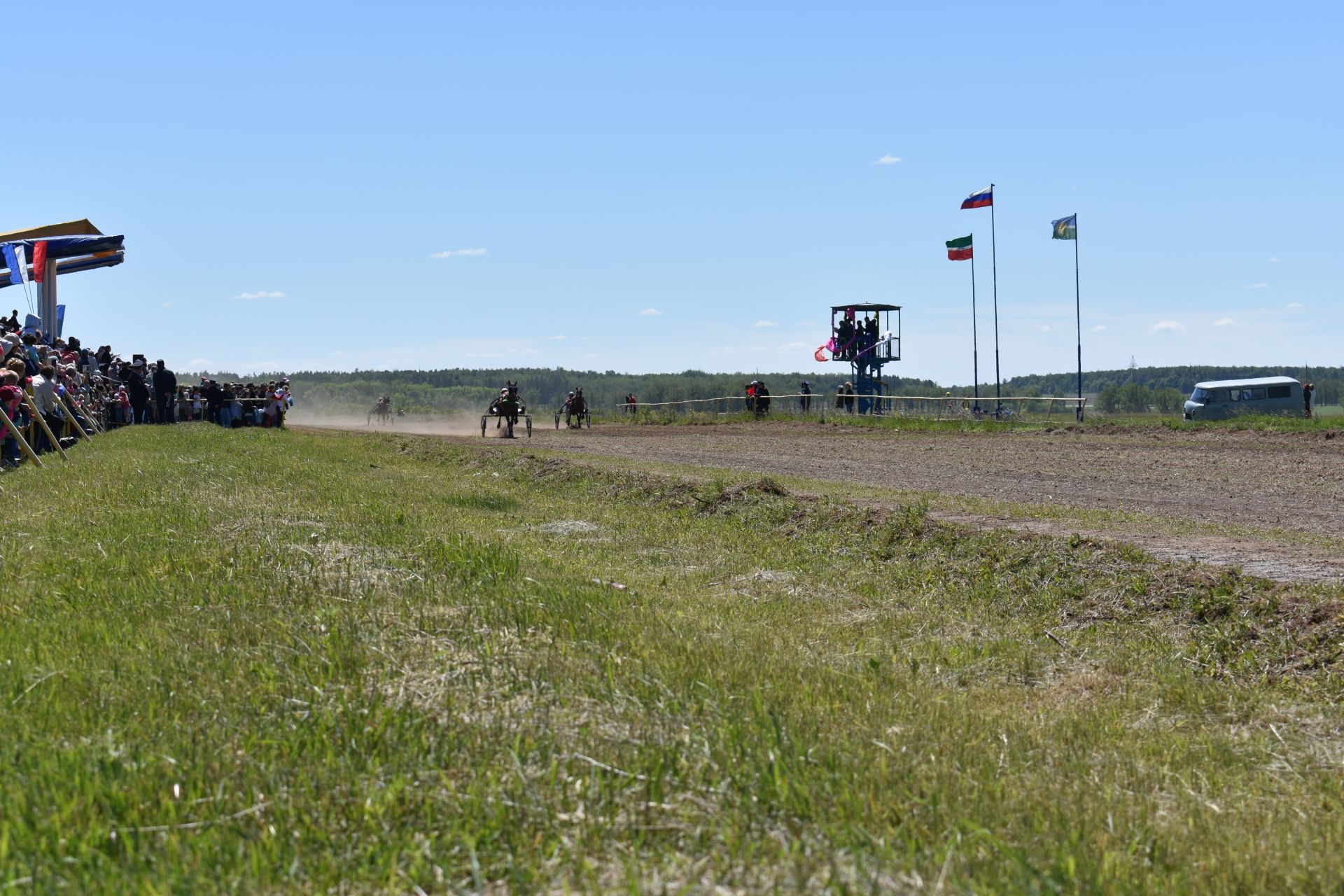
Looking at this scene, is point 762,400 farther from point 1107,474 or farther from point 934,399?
point 1107,474

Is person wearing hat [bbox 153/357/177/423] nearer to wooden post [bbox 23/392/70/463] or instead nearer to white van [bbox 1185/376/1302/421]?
wooden post [bbox 23/392/70/463]

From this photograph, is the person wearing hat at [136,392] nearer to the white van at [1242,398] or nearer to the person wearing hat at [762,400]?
the person wearing hat at [762,400]

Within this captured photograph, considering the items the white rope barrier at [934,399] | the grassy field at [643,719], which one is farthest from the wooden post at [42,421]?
the white rope barrier at [934,399]

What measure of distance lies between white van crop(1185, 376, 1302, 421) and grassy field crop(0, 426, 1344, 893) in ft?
165

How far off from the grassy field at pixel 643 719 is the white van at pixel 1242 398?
→ 165ft

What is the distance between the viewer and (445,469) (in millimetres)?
23547

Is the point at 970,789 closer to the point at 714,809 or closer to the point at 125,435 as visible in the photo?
the point at 714,809

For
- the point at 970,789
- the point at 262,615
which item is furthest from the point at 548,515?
the point at 970,789

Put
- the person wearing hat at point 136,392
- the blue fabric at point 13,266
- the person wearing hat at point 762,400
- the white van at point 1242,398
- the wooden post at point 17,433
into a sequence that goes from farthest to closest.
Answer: the white van at point 1242,398 → the person wearing hat at point 762,400 → the person wearing hat at point 136,392 → the blue fabric at point 13,266 → the wooden post at point 17,433

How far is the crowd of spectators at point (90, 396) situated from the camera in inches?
758

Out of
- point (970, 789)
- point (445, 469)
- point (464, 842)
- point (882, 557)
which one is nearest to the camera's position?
point (464, 842)

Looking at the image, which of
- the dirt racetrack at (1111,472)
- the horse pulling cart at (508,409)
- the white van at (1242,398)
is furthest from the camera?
the white van at (1242,398)

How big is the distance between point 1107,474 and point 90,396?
24.1 metres

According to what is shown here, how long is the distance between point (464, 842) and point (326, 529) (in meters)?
7.35
